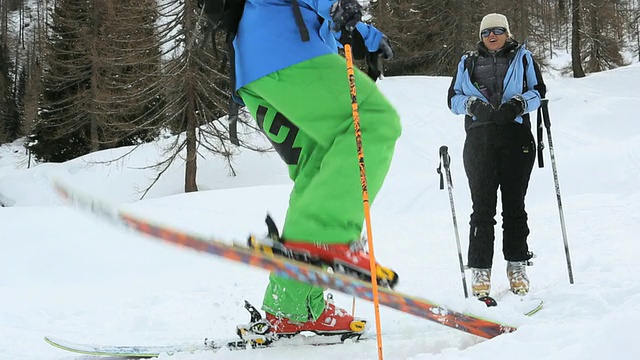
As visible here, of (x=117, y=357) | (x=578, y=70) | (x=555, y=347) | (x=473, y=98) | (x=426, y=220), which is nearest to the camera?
(x=555, y=347)

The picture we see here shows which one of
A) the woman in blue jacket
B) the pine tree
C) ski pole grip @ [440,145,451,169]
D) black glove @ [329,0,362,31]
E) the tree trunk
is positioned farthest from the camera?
the tree trunk

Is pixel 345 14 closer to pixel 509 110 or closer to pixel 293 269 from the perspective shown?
pixel 293 269

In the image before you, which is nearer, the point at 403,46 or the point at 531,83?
the point at 531,83

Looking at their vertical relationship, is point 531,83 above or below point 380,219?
above

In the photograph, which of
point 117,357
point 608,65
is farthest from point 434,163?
point 608,65

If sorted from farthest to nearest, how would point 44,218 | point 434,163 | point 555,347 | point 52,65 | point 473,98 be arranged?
point 52,65 < point 434,163 < point 44,218 < point 473,98 < point 555,347

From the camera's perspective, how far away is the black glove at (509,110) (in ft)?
11.5

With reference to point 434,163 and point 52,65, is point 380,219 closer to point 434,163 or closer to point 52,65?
point 434,163

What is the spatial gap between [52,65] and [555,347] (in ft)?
94.7

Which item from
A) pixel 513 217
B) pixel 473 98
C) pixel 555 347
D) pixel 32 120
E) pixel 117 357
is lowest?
pixel 117 357

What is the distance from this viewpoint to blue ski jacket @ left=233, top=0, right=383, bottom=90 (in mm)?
2564

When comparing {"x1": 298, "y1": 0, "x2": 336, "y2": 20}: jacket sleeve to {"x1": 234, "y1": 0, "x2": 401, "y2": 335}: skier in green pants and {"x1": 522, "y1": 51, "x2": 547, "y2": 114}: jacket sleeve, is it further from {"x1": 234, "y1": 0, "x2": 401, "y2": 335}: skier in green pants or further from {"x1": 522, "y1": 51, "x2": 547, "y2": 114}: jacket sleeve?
{"x1": 522, "y1": 51, "x2": 547, "y2": 114}: jacket sleeve

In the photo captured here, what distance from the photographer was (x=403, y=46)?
89.3 feet

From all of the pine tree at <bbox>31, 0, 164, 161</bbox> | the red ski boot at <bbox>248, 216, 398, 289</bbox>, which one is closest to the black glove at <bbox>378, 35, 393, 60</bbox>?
the red ski boot at <bbox>248, 216, 398, 289</bbox>
